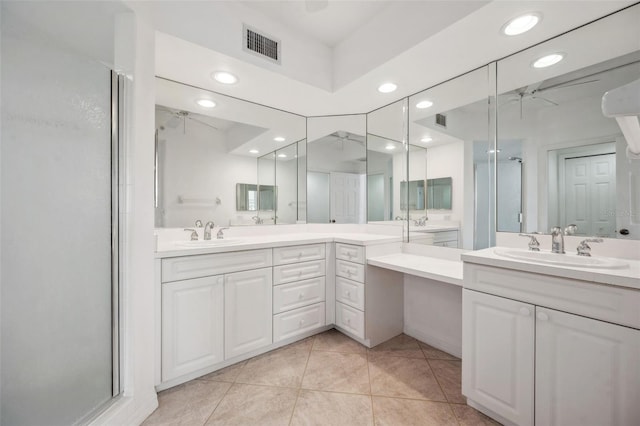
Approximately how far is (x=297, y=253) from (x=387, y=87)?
1.63m

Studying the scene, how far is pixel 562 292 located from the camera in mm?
1099

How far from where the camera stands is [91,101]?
4.25ft

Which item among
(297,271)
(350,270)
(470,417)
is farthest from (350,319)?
(470,417)

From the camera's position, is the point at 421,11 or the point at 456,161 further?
the point at 456,161

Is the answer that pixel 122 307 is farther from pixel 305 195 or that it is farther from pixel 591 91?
pixel 591 91

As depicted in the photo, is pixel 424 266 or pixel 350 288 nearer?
pixel 424 266

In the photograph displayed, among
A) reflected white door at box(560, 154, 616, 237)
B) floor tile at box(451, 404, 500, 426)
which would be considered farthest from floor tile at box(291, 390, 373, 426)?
reflected white door at box(560, 154, 616, 237)

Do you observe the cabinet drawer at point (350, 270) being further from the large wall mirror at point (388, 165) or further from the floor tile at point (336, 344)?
the large wall mirror at point (388, 165)

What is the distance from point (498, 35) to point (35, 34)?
7.85ft

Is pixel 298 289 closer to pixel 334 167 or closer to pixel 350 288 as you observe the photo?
pixel 350 288

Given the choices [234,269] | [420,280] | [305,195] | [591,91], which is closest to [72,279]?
[234,269]

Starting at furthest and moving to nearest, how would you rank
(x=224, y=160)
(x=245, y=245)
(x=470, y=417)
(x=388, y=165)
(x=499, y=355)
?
(x=388, y=165) < (x=224, y=160) < (x=245, y=245) < (x=470, y=417) < (x=499, y=355)

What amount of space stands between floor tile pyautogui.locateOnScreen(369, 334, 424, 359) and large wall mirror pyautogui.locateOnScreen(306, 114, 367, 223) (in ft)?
4.02

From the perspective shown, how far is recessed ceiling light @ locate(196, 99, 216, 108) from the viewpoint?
85.3 inches
